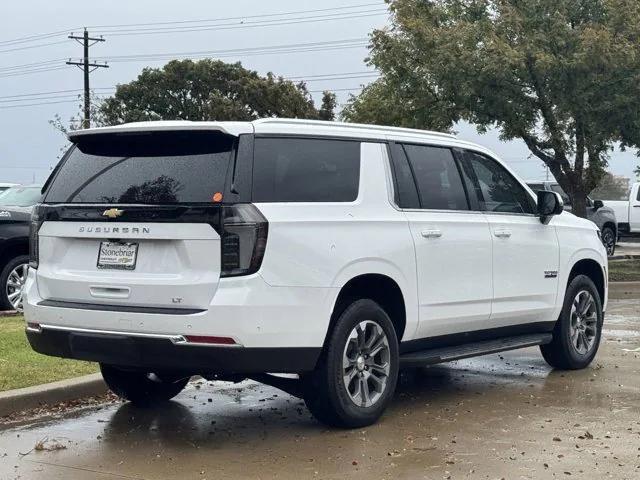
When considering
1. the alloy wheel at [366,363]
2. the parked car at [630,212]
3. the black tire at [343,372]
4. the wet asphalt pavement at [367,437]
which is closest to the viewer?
the wet asphalt pavement at [367,437]

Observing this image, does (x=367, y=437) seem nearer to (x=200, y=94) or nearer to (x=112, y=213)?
(x=112, y=213)

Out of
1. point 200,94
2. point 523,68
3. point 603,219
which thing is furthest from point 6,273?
point 200,94

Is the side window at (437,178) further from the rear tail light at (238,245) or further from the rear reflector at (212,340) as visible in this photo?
the rear reflector at (212,340)

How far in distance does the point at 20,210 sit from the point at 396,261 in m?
6.94

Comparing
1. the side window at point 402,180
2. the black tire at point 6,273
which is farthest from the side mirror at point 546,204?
the black tire at point 6,273

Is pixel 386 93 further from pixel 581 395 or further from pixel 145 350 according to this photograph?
pixel 145 350

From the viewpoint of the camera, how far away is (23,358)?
26.7 feet

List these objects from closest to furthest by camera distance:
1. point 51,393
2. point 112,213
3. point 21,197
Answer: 1. point 112,213
2. point 51,393
3. point 21,197

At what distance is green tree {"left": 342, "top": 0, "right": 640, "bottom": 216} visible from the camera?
54.5 feet

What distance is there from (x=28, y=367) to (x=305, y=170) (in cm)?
311

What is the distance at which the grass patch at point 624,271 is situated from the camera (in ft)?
59.8

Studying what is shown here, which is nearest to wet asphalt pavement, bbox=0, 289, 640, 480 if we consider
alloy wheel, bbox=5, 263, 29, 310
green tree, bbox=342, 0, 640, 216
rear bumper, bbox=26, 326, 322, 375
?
rear bumper, bbox=26, 326, 322, 375

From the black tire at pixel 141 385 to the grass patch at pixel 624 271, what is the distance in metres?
12.5

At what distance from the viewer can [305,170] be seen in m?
6.17
